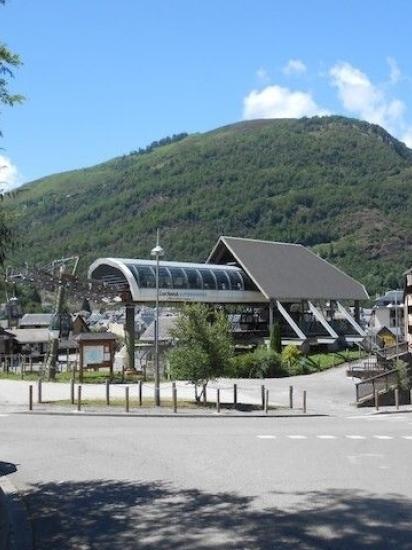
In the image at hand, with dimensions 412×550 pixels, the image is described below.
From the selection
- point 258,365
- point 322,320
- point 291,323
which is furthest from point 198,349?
point 322,320

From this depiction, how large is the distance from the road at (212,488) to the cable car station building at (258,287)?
2867 centimetres

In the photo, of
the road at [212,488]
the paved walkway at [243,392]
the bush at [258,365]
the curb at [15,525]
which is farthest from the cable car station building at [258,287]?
the curb at [15,525]

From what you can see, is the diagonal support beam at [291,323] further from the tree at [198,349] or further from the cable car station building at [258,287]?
the tree at [198,349]

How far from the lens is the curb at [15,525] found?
7616 mm

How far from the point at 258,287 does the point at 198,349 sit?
27.7 meters

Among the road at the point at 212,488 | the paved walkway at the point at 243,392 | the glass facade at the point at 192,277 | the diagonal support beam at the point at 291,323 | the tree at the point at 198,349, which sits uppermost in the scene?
the glass facade at the point at 192,277

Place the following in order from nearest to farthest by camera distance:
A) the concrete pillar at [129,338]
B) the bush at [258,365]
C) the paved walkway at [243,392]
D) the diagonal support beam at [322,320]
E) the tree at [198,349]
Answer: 1. the tree at [198,349]
2. the paved walkway at [243,392]
3. the concrete pillar at [129,338]
4. the bush at [258,365]
5. the diagonal support beam at [322,320]

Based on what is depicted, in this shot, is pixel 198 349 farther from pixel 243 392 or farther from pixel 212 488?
pixel 212 488

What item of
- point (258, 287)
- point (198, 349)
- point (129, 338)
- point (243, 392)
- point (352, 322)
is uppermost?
point (258, 287)

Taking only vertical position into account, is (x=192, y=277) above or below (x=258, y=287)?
above

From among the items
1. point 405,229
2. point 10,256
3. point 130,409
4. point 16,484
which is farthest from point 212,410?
point 405,229

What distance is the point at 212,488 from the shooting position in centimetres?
1084

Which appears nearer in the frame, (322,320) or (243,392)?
(243,392)

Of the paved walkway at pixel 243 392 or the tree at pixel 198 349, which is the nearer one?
the tree at pixel 198 349
